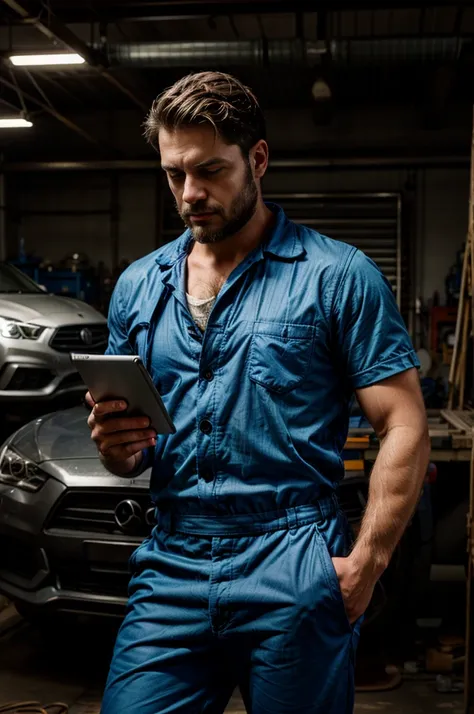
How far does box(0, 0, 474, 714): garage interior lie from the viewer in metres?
3.69

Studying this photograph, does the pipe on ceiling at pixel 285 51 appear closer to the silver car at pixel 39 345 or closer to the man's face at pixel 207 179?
the silver car at pixel 39 345

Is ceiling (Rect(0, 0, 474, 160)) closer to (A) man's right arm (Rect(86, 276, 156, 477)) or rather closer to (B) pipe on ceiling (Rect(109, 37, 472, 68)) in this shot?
(B) pipe on ceiling (Rect(109, 37, 472, 68))

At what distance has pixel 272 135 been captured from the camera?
35.9 feet

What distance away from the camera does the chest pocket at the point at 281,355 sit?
1.62 metres

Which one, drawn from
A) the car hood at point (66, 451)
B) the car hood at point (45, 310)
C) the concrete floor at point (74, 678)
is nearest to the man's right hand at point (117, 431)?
the car hood at point (66, 451)

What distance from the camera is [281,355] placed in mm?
1630

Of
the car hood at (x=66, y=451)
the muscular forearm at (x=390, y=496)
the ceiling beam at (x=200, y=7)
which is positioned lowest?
the car hood at (x=66, y=451)

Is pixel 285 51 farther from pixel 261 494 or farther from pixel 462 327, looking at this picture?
pixel 261 494

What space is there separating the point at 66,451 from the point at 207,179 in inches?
91.3

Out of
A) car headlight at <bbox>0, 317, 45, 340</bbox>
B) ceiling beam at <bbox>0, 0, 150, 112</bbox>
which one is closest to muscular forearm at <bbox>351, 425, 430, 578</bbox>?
car headlight at <bbox>0, 317, 45, 340</bbox>

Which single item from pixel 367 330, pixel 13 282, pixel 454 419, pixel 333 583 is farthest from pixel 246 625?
pixel 13 282

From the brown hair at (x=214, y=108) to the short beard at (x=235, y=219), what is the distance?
0.23 ft

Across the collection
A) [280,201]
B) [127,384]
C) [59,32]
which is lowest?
[127,384]

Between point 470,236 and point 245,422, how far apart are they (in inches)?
137
